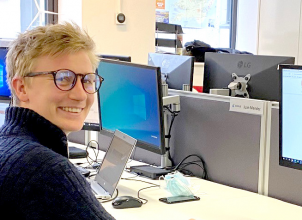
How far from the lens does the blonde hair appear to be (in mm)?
1241

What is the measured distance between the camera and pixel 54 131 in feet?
4.03

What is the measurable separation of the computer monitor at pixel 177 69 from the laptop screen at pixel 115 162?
68cm

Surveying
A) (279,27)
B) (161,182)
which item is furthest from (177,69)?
(279,27)

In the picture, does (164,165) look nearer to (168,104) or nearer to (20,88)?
(168,104)

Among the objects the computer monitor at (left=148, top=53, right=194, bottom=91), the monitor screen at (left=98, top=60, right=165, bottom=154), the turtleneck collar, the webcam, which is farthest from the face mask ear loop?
the webcam

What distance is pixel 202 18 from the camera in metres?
5.68

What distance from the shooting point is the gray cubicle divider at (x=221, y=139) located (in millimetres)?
2125

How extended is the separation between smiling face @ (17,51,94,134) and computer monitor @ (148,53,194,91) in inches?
54.2

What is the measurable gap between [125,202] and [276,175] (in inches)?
23.9

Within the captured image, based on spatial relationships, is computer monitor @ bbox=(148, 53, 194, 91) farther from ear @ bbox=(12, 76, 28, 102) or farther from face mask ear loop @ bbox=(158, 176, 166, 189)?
ear @ bbox=(12, 76, 28, 102)

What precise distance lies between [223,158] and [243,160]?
103mm

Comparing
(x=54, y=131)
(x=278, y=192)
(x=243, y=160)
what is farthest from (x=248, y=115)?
(x=54, y=131)

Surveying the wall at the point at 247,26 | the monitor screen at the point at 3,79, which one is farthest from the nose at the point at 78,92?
the wall at the point at 247,26

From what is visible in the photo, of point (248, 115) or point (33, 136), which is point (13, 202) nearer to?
point (33, 136)
